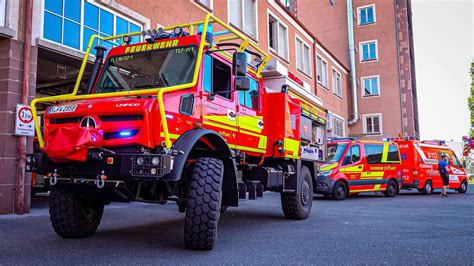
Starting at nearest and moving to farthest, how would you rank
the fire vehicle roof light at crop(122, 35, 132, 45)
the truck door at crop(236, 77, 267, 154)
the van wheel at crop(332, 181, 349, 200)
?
the fire vehicle roof light at crop(122, 35, 132, 45) → the truck door at crop(236, 77, 267, 154) → the van wheel at crop(332, 181, 349, 200)

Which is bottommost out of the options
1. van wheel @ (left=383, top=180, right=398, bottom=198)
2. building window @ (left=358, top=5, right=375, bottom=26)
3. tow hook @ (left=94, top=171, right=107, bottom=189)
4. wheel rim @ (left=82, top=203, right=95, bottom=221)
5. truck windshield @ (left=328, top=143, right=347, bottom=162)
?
van wheel @ (left=383, top=180, right=398, bottom=198)

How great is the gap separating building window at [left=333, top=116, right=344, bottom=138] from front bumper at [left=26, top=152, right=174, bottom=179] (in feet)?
81.8

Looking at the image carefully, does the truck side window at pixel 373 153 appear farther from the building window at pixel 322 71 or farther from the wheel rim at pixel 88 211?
the building window at pixel 322 71

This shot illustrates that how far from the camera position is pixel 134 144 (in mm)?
4574

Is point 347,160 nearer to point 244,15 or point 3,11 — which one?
point 244,15

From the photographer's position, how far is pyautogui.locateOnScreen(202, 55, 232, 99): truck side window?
564cm

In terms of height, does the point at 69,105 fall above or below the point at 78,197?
above

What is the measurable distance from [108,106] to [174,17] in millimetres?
9191

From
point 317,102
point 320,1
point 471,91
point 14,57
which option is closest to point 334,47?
point 320,1

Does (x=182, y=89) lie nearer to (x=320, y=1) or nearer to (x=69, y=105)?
(x=69, y=105)

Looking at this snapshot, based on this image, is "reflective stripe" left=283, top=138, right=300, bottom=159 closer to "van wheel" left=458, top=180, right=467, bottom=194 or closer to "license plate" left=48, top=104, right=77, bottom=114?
"license plate" left=48, top=104, right=77, bottom=114

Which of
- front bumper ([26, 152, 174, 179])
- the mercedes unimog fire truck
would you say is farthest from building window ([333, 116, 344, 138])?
front bumper ([26, 152, 174, 179])

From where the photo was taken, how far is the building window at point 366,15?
1278 inches

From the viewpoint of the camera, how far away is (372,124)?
31.8m
